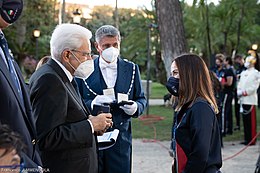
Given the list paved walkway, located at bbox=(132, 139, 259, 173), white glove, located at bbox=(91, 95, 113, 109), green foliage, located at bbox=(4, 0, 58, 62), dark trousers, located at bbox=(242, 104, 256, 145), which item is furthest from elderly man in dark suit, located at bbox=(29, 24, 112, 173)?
green foliage, located at bbox=(4, 0, 58, 62)

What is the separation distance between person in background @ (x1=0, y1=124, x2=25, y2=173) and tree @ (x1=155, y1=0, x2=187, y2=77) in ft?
25.8

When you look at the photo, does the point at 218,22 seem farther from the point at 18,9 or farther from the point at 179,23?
the point at 18,9

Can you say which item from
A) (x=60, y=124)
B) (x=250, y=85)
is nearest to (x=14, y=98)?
(x=60, y=124)

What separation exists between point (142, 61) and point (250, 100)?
2922 cm

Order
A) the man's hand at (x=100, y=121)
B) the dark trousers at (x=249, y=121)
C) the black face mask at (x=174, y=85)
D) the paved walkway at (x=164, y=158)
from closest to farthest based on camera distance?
the man's hand at (x=100, y=121), the black face mask at (x=174, y=85), the paved walkway at (x=164, y=158), the dark trousers at (x=249, y=121)

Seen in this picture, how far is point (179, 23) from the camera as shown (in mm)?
9906

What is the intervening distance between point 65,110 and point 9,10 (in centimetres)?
81

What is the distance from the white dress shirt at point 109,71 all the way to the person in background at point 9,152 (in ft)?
8.26

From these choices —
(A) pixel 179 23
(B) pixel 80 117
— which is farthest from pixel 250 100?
(B) pixel 80 117

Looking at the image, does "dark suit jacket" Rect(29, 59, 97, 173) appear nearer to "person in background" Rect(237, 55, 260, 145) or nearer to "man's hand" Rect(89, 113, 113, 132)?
"man's hand" Rect(89, 113, 113, 132)

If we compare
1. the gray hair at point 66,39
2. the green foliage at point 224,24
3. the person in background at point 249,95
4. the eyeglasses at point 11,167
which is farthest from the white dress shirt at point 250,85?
the green foliage at point 224,24

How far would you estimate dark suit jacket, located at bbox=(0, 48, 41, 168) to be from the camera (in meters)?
2.45

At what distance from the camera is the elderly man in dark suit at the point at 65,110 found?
3.06 m

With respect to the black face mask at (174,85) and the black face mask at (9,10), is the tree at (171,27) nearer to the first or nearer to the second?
the black face mask at (174,85)
